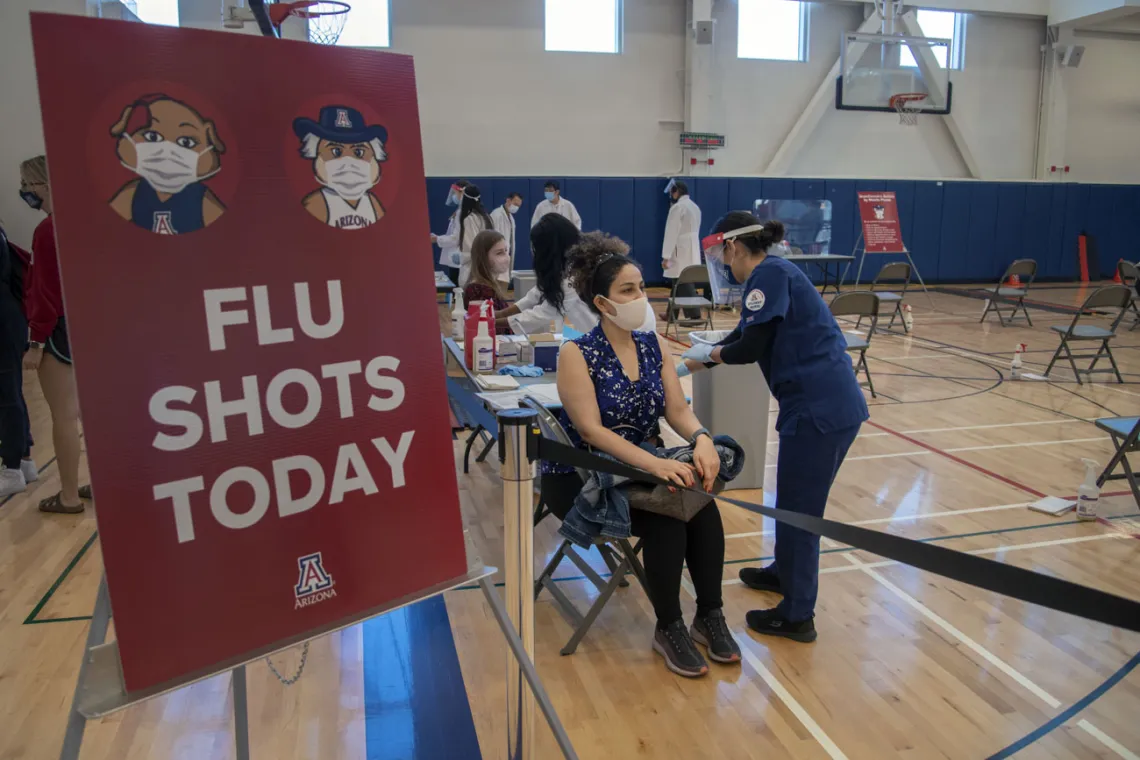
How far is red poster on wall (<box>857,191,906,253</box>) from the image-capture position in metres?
12.5

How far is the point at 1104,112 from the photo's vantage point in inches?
611

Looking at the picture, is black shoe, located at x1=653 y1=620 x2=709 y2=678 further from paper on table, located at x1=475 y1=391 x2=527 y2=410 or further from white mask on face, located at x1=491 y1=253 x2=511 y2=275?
white mask on face, located at x1=491 y1=253 x2=511 y2=275

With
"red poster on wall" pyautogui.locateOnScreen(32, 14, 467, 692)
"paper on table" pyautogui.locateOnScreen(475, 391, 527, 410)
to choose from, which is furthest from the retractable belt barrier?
"paper on table" pyautogui.locateOnScreen(475, 391, 527, 410)

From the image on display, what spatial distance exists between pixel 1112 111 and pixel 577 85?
10.1m

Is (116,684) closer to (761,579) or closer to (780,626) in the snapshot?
(780,626)

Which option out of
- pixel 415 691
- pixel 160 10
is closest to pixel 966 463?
pixel 415 691

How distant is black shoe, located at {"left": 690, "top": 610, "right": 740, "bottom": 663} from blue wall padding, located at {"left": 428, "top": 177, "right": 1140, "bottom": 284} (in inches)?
420

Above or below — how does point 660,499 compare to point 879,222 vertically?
below

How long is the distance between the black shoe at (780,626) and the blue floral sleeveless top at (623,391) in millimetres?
793

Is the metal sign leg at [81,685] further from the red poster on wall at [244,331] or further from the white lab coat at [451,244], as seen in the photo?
the white lab coat at [451,244]

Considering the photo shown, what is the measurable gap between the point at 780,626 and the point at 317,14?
3.31m

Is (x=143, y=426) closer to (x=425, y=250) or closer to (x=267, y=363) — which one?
(x=267, y=363)

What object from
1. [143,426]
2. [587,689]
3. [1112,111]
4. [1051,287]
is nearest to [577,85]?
[1051,287]

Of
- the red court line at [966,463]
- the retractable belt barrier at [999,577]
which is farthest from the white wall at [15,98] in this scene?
the retractable belt barrier at [999,577]
